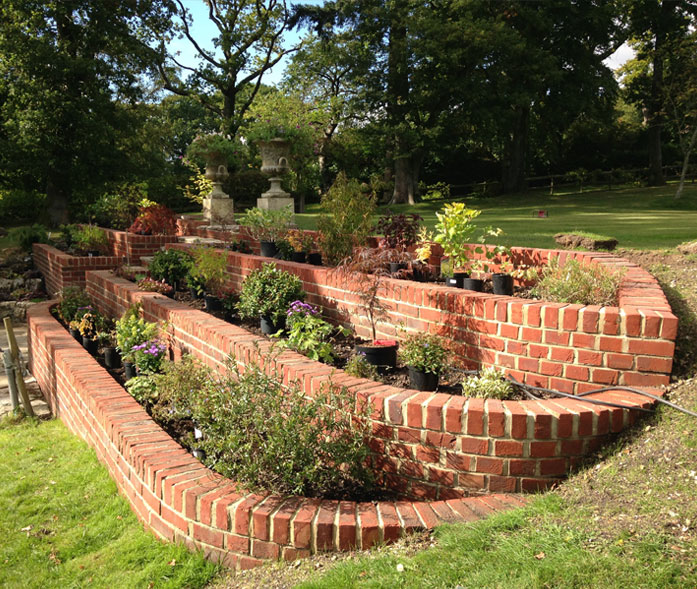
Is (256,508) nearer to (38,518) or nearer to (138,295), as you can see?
(38,518)

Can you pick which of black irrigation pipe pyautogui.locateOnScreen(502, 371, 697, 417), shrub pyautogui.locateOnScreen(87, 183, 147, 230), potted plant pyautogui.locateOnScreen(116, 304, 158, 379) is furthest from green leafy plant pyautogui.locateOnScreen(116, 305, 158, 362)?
shrub pyautogui.locateOnScreen(87, 183, 147, 230)

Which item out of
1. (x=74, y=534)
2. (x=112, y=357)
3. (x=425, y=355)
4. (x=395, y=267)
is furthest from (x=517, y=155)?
(x=74, y=534)

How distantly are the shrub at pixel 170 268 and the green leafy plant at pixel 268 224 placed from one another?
1.05 metres

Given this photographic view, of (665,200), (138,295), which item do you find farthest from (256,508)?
(665,200)

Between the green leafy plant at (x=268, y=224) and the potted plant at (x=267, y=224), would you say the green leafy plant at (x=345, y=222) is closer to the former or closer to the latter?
the potted plant at (x=267, y=224)

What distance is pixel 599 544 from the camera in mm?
2023

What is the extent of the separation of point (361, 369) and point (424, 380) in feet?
1.46

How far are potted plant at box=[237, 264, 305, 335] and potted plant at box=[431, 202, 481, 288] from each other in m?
1.45

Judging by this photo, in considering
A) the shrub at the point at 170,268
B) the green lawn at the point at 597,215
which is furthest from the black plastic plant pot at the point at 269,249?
the green lawn at the point at 597,215

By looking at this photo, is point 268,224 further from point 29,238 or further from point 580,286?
point 29,238

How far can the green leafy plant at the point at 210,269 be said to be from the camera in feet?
21.8

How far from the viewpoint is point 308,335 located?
13.8 feet

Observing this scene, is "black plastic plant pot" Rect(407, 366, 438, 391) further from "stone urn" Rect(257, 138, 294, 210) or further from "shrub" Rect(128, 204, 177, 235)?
"shrub" Rect(128, 204, 177, 235)

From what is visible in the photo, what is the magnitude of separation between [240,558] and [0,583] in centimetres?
132
